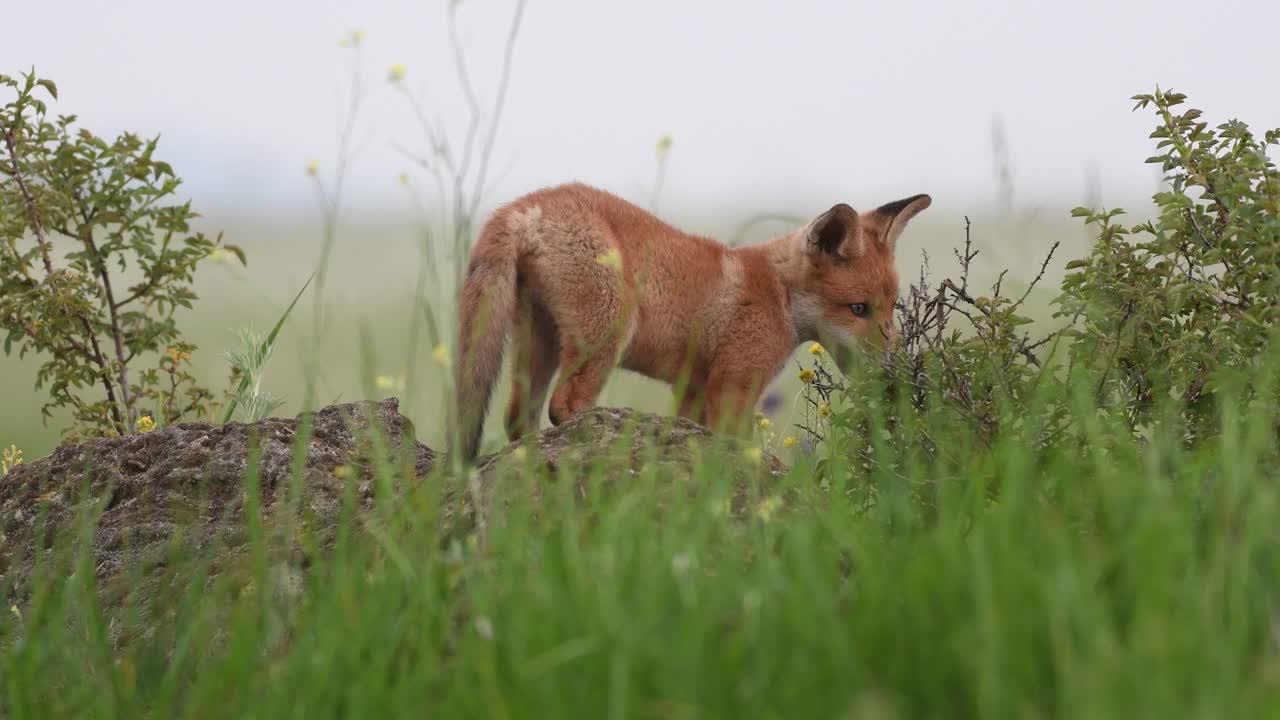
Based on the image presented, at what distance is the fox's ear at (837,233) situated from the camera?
609 cm

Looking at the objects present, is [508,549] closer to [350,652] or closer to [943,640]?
[350,652]

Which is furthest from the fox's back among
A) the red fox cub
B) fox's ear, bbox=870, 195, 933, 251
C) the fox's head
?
fox's ear, bbox=870, 195, 933, 251

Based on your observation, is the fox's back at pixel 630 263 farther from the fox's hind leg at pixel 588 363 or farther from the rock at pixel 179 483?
the rock at pixel 179 483

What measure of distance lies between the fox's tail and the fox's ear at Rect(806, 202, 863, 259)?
66.3 inches

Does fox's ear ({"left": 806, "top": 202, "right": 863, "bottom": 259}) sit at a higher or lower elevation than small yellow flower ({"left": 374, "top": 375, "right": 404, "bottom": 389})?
higher

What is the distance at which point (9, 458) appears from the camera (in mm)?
6598

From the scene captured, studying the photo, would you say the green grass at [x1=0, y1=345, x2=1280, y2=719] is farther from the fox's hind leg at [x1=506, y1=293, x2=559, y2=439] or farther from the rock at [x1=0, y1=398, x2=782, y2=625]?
the fox's hind leg at [x1=506, y1=293, x2=559, y2=439]

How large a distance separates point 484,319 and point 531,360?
102 cm

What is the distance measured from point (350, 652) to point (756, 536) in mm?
1034

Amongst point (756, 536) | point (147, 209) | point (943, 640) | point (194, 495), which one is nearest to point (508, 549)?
point (756, 536)

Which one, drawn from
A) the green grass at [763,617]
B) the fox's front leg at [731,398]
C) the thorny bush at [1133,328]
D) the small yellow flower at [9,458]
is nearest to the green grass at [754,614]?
the green grass at [763,617]

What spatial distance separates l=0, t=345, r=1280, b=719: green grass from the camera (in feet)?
7.07

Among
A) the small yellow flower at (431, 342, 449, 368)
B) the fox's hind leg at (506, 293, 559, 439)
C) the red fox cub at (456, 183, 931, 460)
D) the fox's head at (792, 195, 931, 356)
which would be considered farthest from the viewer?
the fox's head at (792, 195, 931, 356)

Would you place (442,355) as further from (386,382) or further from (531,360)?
(531,360)
